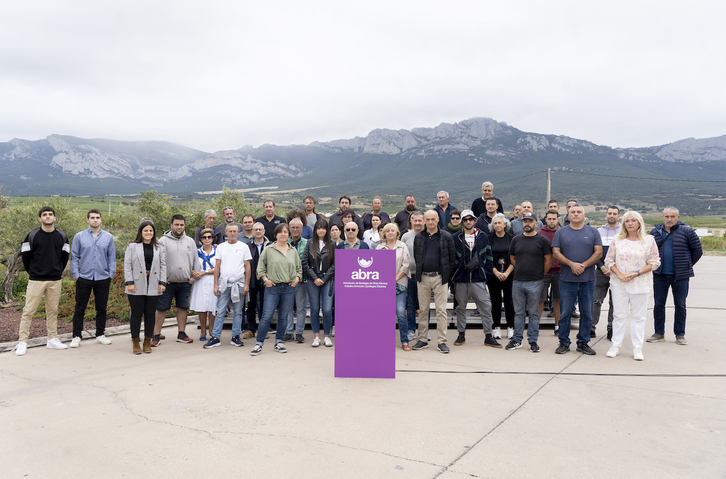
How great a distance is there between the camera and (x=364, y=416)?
409cm

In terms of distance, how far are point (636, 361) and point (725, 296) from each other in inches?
311

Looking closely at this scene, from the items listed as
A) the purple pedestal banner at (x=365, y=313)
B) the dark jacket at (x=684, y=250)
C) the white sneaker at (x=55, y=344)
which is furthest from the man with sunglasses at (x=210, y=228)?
the dark jacket at (x=684, y=250)

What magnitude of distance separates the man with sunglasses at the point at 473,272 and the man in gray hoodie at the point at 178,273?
439cm

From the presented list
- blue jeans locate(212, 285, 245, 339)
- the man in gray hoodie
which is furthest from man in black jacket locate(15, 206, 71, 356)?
blue jeans locate(212, 285, 245, 339)

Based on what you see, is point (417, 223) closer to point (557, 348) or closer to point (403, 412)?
point (557, 348)

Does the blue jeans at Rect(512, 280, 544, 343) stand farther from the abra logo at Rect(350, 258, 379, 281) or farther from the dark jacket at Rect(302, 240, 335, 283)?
the dark jacket at Rect(302, 240, 335, 283)

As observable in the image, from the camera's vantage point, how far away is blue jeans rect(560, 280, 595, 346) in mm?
6363

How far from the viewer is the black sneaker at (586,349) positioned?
20.4ft

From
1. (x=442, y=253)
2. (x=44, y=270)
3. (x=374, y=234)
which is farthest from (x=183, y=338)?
(x=442, y=253)

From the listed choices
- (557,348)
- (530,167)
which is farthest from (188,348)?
(530,167)

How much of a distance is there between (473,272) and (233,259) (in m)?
3.92

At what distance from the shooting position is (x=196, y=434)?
3.70 metres

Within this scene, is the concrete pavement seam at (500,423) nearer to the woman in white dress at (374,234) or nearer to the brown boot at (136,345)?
the woman in white dress at (374,234)

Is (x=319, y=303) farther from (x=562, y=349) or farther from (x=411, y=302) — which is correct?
(x=562, y=349)
